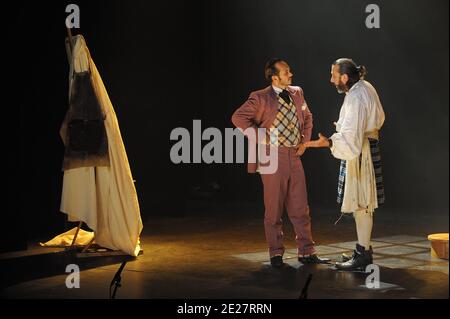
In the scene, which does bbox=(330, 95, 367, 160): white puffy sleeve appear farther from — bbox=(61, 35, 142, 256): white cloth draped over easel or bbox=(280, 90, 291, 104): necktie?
bbox=(61, 35, 142, 256): white cloth draped over easel

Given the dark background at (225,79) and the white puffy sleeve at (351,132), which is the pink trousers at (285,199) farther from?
the dark background at (225,79)

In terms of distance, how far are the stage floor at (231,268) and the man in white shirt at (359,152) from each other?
1.05 ft

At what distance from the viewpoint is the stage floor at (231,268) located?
406 centimetres

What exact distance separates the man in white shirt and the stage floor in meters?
0.32

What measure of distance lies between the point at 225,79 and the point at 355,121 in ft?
13.8

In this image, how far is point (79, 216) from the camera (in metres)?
5.27

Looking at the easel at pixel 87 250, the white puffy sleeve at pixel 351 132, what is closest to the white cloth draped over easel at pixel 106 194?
the easel at pixel 87 250

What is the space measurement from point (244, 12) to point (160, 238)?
3292 millimetres

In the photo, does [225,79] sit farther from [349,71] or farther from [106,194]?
[349,71]

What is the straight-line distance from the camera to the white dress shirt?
4539 mm

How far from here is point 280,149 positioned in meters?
4.91
